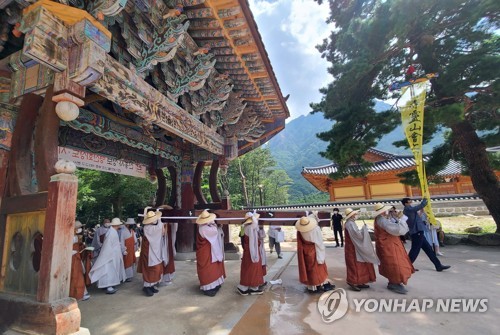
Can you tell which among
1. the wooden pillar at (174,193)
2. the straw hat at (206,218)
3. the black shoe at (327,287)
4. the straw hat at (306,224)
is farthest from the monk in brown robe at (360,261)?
the wooden pillar at (174,193)

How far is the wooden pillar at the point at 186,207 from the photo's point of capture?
785cm

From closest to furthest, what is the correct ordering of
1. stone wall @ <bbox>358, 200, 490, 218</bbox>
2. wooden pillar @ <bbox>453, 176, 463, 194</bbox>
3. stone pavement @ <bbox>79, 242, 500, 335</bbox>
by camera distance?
stone pavement @ <bbox>79, 242, 500, 335</bbox> < stone wall @ <bbox>358, 200, 490, 218</bbox> < wooden pillar @ <bbox>453, 176, 463, 194</bbox>

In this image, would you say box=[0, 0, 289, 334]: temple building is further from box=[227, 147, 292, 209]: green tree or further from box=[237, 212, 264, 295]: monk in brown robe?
box=[227, 147, 292, 209]: green tree

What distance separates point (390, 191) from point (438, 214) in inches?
129

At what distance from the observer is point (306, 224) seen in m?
4.61

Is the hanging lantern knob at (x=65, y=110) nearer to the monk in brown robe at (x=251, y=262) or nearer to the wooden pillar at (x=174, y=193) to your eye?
the monk in brown robe at (x=251, y=262)

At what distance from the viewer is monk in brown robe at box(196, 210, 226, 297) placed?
4.56m

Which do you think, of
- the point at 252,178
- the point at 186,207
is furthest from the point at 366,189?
the point at 252,178

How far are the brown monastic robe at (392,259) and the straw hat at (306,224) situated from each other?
4.05ft

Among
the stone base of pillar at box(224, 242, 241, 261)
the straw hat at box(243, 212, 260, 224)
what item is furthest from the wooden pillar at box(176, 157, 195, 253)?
the straw hat at box(243, 212, 260, 224)

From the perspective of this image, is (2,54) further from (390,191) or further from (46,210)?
(390,191)

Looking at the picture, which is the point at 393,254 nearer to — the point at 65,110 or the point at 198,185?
the point at 65,110

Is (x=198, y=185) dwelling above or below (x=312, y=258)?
above

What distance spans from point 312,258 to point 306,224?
24.9 inches
